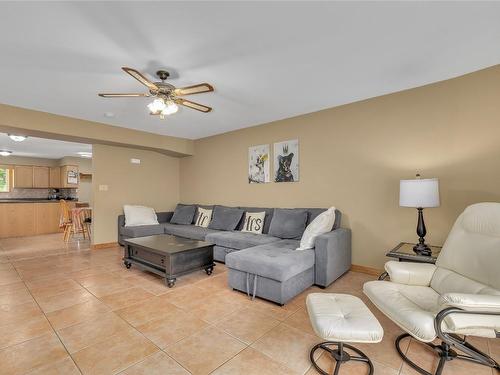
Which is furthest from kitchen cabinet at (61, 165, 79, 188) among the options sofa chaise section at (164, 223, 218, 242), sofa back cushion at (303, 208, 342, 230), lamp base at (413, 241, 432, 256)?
lamp base at (413, 241, 432, 256)

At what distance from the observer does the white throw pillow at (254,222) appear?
428 centimetres

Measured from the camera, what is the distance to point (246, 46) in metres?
2.20

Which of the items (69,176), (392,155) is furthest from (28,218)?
(392,155)

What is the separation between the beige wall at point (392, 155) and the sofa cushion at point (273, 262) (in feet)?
3.88

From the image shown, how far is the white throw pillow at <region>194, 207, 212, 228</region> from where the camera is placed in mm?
5117

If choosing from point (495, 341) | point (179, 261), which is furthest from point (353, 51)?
point (179, 261)

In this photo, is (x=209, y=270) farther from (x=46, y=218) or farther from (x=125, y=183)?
(x=46, y=218)

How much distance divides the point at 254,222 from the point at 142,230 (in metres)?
2.21

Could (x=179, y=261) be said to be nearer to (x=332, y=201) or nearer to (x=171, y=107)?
(x=171, y=107)

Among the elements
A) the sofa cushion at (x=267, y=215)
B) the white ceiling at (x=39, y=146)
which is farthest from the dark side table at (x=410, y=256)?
the white ceiling at (x=39, y=146)

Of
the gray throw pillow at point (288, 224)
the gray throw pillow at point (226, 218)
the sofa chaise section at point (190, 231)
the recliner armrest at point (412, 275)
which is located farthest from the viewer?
the gray throw pillow at point (226, 218)

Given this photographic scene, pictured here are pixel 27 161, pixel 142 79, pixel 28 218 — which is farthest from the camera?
pixel 27 161

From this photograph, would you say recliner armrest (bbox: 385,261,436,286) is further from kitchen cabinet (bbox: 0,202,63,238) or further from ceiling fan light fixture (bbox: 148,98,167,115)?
kitchen cabinet (bbox: 0,202,63,238)

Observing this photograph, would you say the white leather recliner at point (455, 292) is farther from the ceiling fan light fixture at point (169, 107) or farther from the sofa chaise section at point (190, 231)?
the sofa chaise section at point (190, 231)
